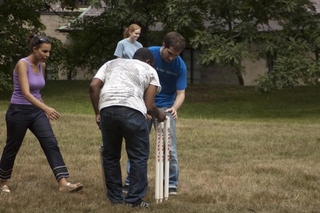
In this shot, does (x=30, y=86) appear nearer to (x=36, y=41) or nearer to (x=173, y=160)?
(x=36, y=41)

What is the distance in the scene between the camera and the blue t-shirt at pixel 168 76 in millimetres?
8539

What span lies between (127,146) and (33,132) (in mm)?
1374

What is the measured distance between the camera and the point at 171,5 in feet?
95.9

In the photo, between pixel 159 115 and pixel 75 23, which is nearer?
pixel 159 115

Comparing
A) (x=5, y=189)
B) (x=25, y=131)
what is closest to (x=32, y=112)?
(x=25, y=131)

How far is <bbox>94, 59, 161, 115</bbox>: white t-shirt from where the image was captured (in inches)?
300

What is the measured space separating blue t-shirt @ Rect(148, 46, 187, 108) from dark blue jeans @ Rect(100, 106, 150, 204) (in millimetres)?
958

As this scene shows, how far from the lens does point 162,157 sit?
26.3ft

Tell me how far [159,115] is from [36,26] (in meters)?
30.2

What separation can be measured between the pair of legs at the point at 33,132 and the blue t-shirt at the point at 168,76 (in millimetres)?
1177

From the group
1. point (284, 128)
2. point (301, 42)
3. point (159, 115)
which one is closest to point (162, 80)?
point (159, 115)

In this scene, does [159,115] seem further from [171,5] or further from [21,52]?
[21,52]

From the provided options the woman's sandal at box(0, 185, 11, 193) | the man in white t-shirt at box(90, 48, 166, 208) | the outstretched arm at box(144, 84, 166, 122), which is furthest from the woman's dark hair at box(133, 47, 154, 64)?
the woman's sandal at box(0, 185, 11, 193)

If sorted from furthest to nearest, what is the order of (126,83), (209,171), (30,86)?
(209,171) → (30,86) → (126,83)
